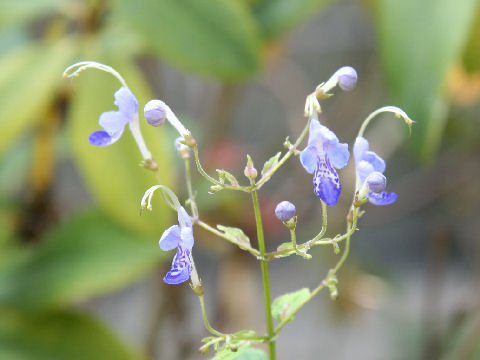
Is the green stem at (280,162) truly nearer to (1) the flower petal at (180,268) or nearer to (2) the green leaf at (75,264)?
(1) the flower petal at (180,268)

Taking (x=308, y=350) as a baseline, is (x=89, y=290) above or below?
below

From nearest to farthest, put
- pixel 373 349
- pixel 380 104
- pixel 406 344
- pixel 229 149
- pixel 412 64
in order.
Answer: pixel 412 64
pixel 229 149
pixel 380 104
pixel 406 344
pixel 373 349

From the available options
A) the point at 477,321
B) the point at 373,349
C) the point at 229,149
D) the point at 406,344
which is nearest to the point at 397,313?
the point at 406,344

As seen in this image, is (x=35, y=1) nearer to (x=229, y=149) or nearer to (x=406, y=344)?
(x=229, y=149)

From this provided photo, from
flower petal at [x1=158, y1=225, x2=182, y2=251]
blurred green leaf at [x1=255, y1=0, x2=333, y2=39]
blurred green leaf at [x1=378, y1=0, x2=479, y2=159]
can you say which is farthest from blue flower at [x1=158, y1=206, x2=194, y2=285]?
blurred green leaf at [x1=255, y1=0, x2=333, y2=39]

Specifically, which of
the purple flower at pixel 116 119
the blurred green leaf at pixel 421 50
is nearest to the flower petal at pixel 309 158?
the purple flower at pixel 116 119
